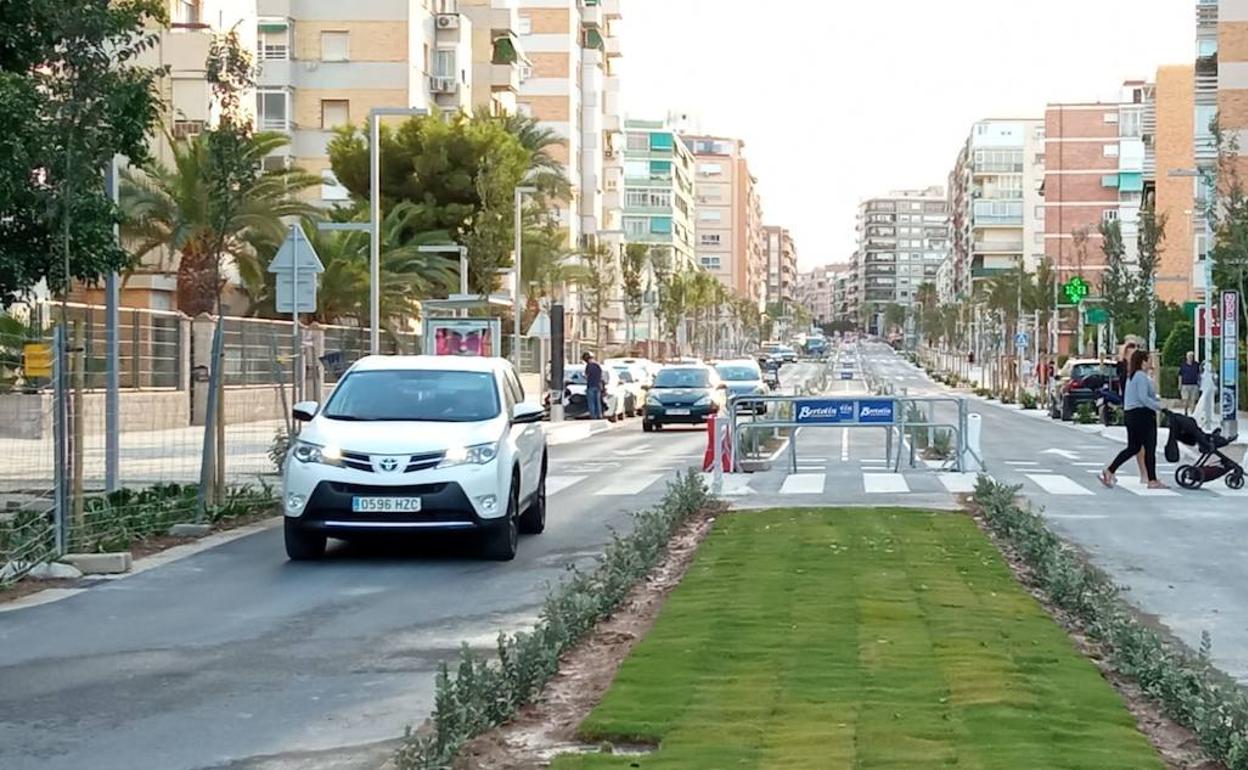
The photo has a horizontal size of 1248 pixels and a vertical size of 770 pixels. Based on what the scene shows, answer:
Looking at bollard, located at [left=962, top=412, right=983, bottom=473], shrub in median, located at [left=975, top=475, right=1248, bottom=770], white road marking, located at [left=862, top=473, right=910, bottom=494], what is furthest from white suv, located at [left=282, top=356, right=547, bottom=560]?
bollard, located at [left=962, top=412, right=983, bottom=473]

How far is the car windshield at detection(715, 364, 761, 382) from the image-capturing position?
50594 millimetres

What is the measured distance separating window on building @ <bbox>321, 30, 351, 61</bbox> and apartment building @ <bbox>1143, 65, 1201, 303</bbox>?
4285 centimetres

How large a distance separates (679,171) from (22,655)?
144m

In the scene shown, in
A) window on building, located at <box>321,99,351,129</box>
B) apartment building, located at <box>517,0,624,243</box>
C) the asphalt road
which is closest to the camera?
the asphalt road

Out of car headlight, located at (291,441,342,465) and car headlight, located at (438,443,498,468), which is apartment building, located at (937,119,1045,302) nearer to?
car headlight, located at (438,443,498,468)

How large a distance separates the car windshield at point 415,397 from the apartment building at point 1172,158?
7792cm

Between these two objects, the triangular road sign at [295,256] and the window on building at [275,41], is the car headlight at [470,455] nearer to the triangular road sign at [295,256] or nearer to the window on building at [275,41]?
the triangular road sign at [295,256]

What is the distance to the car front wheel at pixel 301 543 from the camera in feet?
48.1

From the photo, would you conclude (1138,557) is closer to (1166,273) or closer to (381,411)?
(381,411)

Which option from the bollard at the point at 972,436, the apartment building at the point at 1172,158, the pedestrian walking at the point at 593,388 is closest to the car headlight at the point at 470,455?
the bollard at the point at 972,436

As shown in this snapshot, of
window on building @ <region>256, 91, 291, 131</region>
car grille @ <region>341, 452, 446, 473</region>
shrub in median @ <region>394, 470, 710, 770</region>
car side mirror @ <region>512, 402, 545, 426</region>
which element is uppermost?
window on building @ <region>256, 91, 291, 131</region>

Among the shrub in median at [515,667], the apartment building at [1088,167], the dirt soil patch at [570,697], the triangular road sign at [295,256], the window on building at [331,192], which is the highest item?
the apartment building at [1088,167]

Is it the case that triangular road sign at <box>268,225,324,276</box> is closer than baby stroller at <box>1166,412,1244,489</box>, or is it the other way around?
triangular road sign at <box>268,225,324,276</box>

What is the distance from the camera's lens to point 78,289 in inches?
Result: 1531
